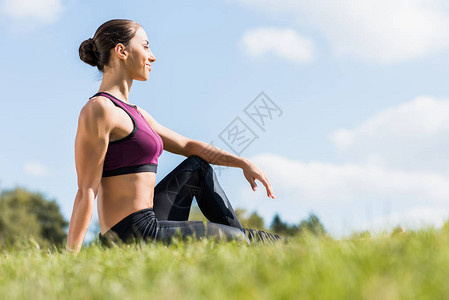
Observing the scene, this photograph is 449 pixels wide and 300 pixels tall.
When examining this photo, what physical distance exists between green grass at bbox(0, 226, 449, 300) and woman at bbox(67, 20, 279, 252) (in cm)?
95

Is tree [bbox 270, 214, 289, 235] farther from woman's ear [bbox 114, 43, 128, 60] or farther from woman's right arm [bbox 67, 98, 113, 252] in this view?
woman's right arm [bbox 67, 98, 113, 252]

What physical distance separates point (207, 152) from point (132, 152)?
1184 mm

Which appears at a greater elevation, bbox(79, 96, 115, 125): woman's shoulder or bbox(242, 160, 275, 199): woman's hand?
bbox(79, 96, 115, 125): woman's shoulder

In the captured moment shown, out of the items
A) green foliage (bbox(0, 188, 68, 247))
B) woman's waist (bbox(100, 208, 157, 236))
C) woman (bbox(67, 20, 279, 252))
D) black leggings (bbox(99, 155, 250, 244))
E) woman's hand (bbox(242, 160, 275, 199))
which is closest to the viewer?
woman (bbox(67, 20, 279, 252))

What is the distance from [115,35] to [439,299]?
454cm

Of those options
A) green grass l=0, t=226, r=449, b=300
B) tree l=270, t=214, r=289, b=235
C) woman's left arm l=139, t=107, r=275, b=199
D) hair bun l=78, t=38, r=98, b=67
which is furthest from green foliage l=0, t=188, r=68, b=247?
green grass l=0, t=226, r=449, b=300

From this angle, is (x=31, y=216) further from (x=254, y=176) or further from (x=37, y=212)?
(x=254, y=176)

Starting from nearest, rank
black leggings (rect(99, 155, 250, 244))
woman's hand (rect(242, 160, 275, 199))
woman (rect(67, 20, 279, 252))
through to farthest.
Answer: woman (rect(67, 20, 279, 252)) → black leggings (rect(99, 155, 250, 244)) → woman's hand (rect(242, 160, 275, 199))

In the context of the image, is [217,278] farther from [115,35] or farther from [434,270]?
[115,35]

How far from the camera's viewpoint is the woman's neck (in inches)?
214

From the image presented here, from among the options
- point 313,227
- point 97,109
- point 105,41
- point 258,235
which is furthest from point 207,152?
point 313,227

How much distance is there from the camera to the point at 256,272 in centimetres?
277

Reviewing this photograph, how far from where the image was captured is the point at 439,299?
217 cm

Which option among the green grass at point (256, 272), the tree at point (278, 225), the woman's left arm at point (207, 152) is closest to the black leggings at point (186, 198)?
the woman's left arm at point (207, 152)
